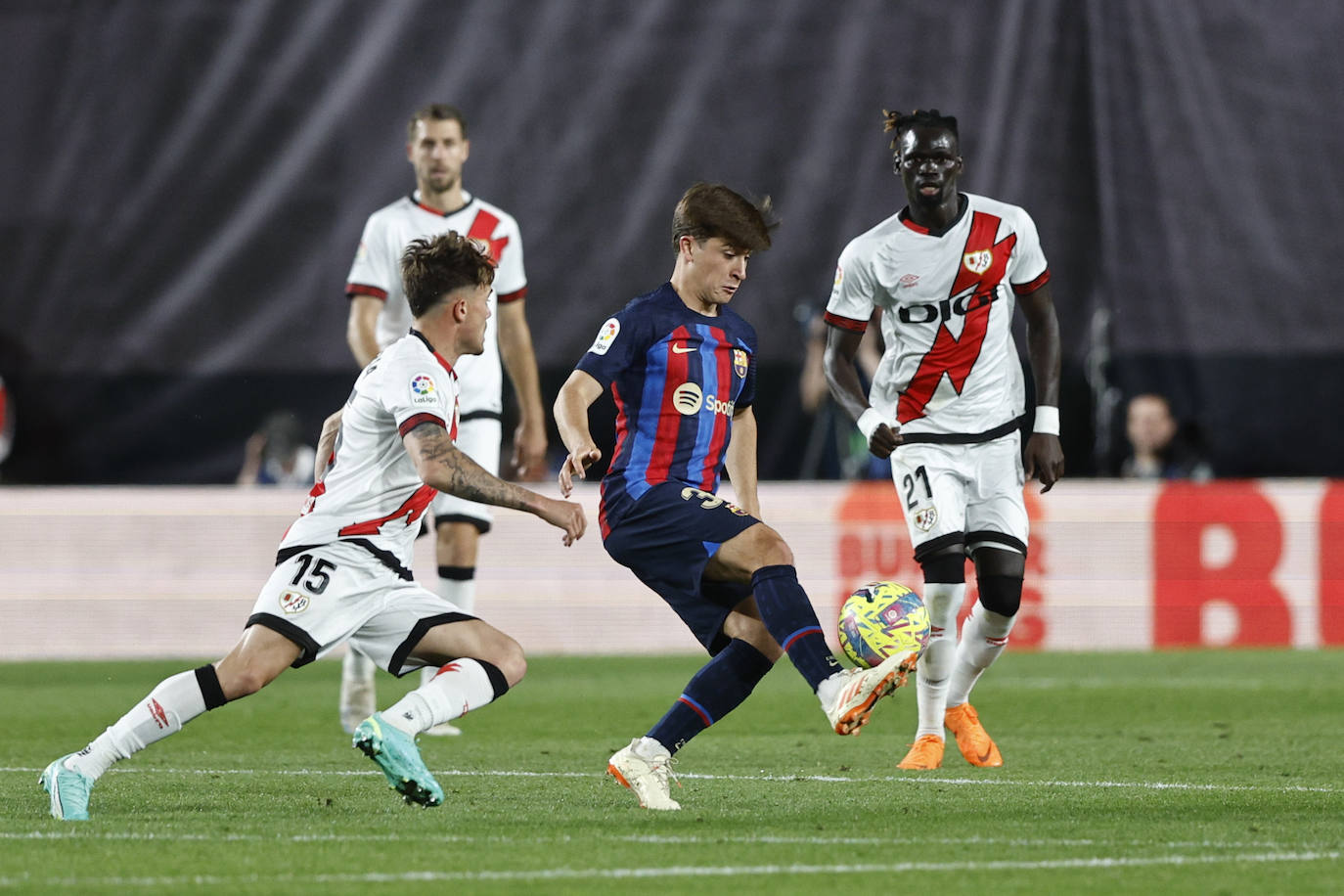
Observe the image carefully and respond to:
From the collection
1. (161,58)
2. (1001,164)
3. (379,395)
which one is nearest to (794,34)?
(1001,164)

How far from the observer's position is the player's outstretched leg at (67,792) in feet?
17.9

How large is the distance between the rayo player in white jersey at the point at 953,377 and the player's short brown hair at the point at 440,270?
1922 mm

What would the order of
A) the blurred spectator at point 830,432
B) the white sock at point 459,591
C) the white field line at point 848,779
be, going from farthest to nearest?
the blurred spectator at point 830,432 < the white sock at point 459,591 < the white field line at point 848,779

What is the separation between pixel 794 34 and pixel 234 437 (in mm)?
4687

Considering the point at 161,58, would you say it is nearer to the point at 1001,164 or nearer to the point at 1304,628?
Result: the point at 1001,164

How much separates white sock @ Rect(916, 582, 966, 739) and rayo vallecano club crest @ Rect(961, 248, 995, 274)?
1.14 metres

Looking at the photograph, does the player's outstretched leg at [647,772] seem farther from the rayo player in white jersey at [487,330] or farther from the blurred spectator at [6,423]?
the blurred spectator at [6,423]

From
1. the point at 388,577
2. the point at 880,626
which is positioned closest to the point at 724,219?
the point at 880,626

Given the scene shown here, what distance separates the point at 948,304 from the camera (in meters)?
7.39

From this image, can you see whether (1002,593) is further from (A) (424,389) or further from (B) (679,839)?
(A) (424,389)

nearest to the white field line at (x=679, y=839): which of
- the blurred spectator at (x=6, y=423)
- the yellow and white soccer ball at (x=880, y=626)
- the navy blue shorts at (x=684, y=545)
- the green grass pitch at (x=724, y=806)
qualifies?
the green grass pitch at (x=724, y=806)

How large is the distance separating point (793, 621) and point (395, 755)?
3.66 feet


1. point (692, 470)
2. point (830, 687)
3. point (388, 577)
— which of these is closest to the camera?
point (830, 687)

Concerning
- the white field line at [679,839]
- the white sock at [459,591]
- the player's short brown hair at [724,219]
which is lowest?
A: the white field line at [679,839]
